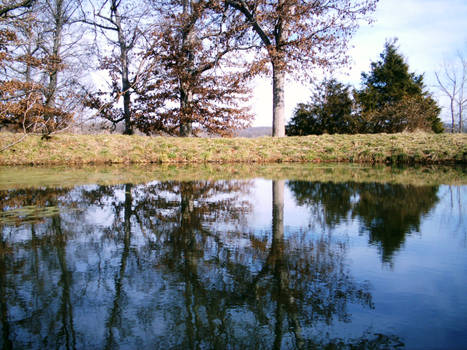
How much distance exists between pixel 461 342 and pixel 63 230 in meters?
3.37

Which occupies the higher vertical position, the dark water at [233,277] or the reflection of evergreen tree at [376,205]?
the reflection of evergreen tree at [376,205]

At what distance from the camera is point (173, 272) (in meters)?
2.54

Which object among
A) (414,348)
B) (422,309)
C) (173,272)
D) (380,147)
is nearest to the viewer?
(414,348)

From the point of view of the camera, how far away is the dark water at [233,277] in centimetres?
179

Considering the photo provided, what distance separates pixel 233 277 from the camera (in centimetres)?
246

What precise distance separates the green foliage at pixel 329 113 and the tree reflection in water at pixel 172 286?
17967 millimetres

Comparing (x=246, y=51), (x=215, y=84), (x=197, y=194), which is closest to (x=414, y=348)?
(x=197, y=194)

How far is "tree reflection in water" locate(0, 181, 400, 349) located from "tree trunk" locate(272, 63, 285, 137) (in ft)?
41.8

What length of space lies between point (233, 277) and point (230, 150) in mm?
11064

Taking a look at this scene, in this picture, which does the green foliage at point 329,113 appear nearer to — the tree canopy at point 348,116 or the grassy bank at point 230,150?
the tree canopy at point 348,116

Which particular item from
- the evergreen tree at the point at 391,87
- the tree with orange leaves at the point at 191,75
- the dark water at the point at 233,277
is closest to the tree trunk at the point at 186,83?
the tree with orange leaves at the point at 191,75

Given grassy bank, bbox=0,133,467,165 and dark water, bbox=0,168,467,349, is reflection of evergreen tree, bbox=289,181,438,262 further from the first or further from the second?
grassy bank, bbox=0,133,467,165

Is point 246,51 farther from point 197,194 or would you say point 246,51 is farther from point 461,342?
point 461,342

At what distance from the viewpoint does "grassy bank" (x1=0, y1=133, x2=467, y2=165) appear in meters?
12.4
